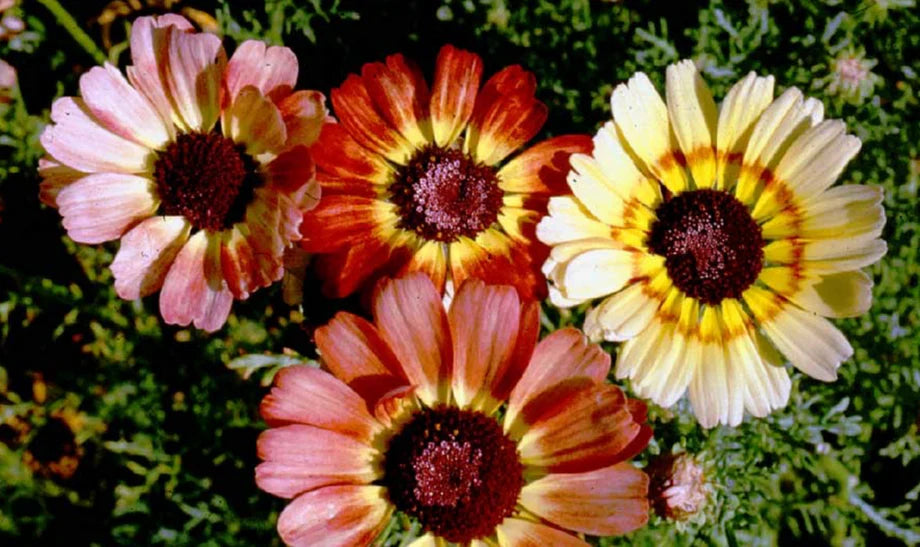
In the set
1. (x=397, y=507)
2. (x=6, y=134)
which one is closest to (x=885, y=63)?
(x=397, y=507)

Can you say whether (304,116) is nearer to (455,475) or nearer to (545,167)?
(545,167)

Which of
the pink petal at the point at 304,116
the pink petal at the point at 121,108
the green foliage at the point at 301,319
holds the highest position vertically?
the pink petal at the point at 304,116

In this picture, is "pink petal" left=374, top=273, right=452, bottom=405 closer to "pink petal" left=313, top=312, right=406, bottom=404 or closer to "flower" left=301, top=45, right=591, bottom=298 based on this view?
"pink petal" left=313, top=312, right=406, bottom=404

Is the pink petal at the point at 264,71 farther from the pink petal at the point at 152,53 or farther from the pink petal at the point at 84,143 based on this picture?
the pink petal at the point at 84,143

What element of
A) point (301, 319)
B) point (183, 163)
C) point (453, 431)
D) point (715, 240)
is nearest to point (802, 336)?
point (715, 240)

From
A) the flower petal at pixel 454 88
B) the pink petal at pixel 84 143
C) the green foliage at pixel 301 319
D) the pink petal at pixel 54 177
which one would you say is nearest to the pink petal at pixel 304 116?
the flower petal at pixel 454 88

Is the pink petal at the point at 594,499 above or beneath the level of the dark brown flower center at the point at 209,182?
beneath

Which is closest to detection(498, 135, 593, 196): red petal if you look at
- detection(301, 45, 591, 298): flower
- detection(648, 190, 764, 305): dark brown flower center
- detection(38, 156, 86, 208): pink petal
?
detection(301, 45, 591, 298): flower
